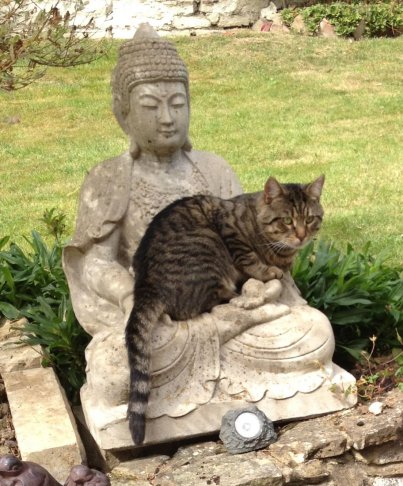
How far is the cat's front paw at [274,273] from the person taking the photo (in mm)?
4449

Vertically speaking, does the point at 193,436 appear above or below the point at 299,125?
above

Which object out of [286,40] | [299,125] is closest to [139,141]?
[299,125]

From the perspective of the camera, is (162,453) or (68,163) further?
(68,163)

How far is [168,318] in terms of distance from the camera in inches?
167

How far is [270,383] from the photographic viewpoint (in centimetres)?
431

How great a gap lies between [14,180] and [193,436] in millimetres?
6442

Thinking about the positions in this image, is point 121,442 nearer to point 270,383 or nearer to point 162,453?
point 162,453

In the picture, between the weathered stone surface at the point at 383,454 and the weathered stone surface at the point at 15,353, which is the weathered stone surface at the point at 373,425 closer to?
the weathered stone surface at the point at 383,454

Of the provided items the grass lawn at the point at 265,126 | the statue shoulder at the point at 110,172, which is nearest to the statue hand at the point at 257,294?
the statue shoulder at the point at 110,172

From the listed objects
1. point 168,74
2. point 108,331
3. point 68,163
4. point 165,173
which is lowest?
point 68,163

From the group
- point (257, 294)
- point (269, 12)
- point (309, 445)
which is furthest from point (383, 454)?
point (269, 12)

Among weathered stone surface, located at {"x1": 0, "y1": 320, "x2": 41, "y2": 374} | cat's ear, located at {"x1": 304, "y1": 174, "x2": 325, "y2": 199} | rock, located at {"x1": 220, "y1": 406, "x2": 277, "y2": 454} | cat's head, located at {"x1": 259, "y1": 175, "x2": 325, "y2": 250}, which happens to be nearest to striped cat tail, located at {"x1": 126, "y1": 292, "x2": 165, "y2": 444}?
rock, located at {"x1": 220, "y1": 406, "x2": 277, "y2": 454}

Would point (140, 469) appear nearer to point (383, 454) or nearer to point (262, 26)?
point (383, 454)

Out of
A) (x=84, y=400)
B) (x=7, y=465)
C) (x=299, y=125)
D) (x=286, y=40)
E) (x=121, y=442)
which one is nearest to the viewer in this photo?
(x=7, y=465)
